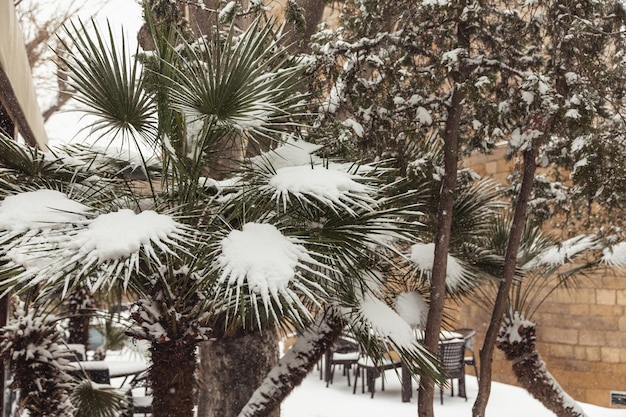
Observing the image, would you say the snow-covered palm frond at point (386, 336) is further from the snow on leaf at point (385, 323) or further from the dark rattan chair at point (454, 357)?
the dark rattan chair at point (454, 357)

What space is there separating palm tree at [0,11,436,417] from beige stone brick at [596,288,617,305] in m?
6.27

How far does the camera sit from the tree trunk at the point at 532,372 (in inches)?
213

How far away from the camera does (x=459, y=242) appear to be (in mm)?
4930

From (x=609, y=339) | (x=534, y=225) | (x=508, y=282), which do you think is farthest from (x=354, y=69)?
(x=609, y=339)

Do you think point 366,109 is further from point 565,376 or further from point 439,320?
point 565,376

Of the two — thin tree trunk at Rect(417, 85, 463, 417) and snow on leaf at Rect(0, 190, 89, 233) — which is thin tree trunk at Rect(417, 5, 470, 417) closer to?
thin tree trunk at Rect(417, 85, 463, 417)

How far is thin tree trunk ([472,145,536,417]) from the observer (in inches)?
182

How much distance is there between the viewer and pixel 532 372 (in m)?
5.41

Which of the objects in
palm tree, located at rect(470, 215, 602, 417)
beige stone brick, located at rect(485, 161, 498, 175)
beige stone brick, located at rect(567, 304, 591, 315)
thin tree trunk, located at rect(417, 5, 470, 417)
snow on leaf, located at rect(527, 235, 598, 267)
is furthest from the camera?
beige stone brick, located at rect(485, 161, 498, 175)

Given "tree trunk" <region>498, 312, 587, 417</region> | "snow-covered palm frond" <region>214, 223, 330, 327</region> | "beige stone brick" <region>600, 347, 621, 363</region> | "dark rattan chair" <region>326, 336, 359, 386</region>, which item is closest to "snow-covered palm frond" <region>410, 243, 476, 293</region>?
"tree trunk" <region>498, 312, 587, 417</region>

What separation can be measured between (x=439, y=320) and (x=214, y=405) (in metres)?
1.82

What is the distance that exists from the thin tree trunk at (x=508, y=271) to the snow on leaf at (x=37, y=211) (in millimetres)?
2999

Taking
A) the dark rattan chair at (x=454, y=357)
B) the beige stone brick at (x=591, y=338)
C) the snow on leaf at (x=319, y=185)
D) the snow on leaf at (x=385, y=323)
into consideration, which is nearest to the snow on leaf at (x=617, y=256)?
the snow on leaf at (x=385, y=323)

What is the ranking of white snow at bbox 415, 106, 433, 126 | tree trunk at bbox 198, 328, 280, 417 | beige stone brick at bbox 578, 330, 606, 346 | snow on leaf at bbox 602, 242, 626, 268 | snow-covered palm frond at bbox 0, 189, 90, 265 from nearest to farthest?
snow-covered palm frond at bbox 0, 189, 90, 265
white snow at bbox 415, 106, 433, 126
tree trunk at bbox 198, 328, 280, 417
snow on leaf at bbox 602, 242, 626, 268
beige stone brick at bbox 578, 330, 606, 346
